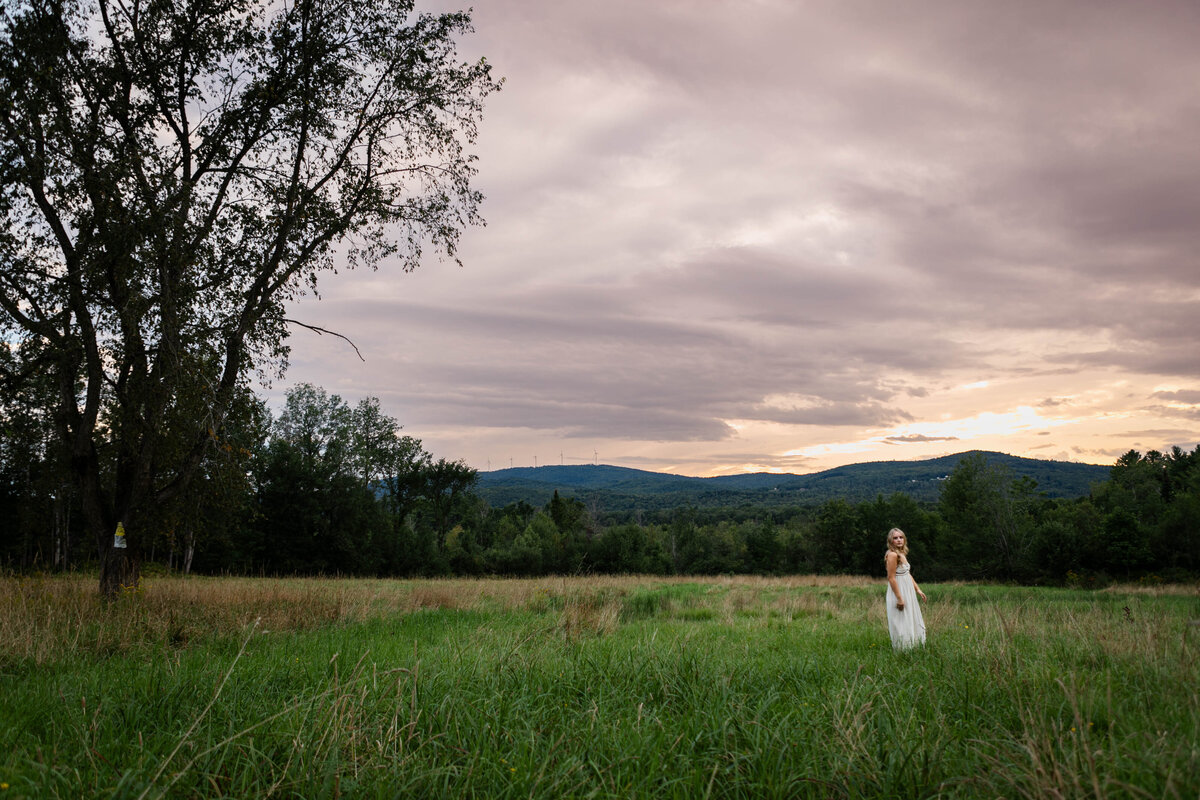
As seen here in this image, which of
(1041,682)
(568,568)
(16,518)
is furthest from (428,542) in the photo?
(1041,682)

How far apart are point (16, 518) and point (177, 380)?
4059 cm

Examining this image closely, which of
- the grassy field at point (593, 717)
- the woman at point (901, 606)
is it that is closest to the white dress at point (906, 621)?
the woman at point (901, 606)

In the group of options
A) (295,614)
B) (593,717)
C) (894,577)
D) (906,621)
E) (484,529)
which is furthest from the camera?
(484,529)

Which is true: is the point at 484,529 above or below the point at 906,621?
below

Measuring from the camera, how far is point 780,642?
27.4 feet

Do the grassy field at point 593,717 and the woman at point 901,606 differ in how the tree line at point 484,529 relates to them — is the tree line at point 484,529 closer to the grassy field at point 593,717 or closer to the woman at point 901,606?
the grassy field at point 593,717

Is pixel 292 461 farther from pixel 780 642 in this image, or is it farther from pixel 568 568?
pixel 780 642

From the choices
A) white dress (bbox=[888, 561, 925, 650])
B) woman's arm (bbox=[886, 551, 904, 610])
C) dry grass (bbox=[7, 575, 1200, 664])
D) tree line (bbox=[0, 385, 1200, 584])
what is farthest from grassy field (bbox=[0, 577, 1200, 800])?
tree line (bbox=[0, 385, 1200, 584])

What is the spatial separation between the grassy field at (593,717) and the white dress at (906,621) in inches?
12.1

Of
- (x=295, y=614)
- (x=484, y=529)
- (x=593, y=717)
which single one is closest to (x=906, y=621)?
(x=593, y=717)

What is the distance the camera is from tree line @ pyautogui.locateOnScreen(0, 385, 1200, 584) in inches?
1510

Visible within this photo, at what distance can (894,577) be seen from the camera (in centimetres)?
862

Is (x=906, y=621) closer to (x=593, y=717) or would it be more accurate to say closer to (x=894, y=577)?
(x=894, y=577)

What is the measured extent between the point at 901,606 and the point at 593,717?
609cm
